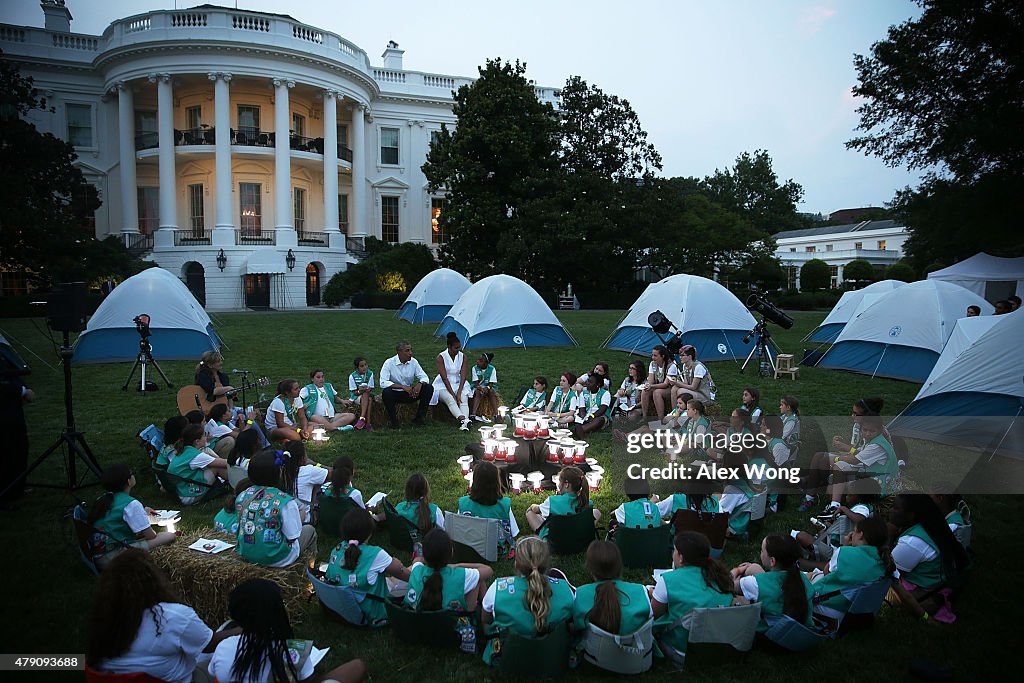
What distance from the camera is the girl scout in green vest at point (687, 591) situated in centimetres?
331

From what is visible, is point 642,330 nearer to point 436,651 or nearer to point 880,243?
point 436,651

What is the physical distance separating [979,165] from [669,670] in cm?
1764

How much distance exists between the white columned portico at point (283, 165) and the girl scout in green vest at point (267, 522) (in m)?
29.1

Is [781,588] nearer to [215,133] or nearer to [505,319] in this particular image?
[505,319]

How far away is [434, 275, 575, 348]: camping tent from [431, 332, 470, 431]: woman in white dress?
634 cm

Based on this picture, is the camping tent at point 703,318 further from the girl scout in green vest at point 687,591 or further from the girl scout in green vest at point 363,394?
the girl scout in green vest at point 687,591

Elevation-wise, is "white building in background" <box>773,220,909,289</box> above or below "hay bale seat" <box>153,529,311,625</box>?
above

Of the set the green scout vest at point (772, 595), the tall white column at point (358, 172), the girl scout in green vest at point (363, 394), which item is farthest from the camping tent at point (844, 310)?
the tall white column at point (358, 172)

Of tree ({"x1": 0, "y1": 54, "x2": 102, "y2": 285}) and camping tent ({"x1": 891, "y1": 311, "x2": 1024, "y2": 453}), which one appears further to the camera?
tree ({"x1": 0, "y1": 54, "x2": 102, "y2": 285})

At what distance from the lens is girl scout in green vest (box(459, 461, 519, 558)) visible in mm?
4559

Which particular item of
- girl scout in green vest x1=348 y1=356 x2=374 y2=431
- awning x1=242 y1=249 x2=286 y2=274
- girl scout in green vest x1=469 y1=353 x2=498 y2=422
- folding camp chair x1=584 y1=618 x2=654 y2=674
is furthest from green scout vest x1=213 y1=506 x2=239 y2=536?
awning x1=242 y1=249 x2=286 y2=274

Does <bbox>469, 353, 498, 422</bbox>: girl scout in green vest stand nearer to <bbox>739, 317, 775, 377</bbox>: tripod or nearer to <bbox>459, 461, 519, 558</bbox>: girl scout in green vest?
<bbox>459, 461, 519, 558</bbox>: girl scout in green vest

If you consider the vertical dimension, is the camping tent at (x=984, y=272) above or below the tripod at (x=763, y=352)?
above

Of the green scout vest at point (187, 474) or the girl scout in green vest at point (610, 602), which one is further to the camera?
the green scout vest at point (187, 474)
